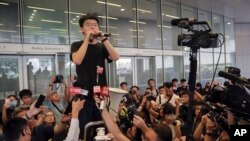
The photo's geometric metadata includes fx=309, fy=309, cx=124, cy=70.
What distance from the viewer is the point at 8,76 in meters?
6.14

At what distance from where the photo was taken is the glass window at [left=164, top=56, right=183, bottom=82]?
34.0 ft

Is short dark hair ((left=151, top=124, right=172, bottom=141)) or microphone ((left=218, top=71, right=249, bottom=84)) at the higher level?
microphone ((left=218, top=71, right=249, bottom=84))

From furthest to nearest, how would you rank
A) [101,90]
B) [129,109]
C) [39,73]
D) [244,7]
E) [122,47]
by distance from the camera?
[244,7], [122,47], [39,73], [101,90], [129,109]

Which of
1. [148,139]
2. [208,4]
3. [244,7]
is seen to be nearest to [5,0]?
[148,139]

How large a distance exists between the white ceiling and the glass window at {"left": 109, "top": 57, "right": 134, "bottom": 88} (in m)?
3.38

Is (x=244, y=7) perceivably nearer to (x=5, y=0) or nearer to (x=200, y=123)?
(x=5, y=0)

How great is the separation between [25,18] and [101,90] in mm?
4952

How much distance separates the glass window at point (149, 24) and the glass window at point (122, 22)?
276mm

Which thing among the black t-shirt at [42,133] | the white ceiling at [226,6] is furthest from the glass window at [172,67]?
the black t-shirt at [42,133]

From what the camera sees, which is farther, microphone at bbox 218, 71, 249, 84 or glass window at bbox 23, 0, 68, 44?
glass window at bbox 23, 0, 68, 44

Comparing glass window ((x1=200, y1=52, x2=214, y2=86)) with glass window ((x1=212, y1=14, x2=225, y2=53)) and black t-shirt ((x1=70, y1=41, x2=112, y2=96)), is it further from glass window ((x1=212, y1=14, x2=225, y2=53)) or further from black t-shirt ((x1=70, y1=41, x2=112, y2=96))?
black t-shirt ((x1=70, y1=41, x2=112, y2=96))

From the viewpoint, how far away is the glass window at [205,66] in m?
12.4

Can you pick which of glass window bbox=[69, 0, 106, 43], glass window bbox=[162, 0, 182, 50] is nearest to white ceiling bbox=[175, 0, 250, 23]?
glass window bbox=[162, 0, 182, 50]

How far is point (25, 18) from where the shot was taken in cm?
645
